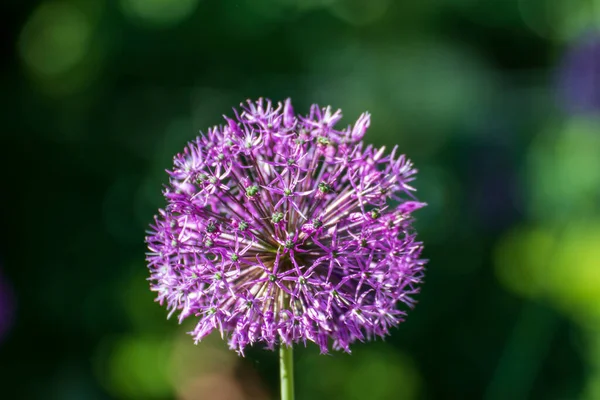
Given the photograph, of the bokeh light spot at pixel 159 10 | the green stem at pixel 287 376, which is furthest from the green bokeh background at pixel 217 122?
the green stem at pixel 287 376

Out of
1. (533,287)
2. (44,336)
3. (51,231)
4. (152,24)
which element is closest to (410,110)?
(533,287)

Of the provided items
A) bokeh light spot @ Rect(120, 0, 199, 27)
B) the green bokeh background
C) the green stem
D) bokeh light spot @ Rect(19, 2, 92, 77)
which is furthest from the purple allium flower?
bokeh light spot @ Rect(19, 2, 92, 77)

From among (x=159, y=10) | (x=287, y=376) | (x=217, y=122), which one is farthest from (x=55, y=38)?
(x=287, y=376)

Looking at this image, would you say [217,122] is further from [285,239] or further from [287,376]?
[287,376]

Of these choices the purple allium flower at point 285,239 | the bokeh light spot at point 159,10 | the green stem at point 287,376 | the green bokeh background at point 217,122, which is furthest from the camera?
the bokeh light spot at point 159,10

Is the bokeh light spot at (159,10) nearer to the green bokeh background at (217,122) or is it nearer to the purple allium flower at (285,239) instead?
the green bokeh background at (217,122)

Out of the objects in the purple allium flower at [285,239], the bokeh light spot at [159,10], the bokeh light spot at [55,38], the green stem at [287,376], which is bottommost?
the green stem at [287,376]

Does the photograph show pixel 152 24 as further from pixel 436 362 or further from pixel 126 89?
pixel 436 362
